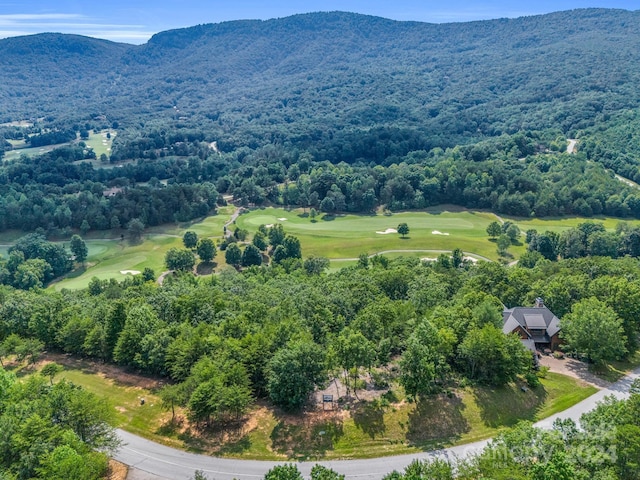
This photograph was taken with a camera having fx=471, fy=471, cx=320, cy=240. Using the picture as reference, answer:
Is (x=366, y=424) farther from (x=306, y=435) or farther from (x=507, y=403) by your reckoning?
(x=507, y=403)

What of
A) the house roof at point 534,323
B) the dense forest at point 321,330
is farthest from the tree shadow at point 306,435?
the house roof at point 534,323

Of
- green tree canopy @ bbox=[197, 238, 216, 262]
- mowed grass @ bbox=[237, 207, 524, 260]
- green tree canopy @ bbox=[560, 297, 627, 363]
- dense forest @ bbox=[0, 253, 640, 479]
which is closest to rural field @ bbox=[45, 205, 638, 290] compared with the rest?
mowed grass @ bbox=[237, 207, 524, 260]

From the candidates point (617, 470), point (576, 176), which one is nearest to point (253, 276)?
point (617, 470)

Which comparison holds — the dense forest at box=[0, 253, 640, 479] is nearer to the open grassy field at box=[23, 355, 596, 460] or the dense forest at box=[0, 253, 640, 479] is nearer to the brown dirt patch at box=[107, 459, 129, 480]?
the open grassy field at box=[23, 355, 596, 460]

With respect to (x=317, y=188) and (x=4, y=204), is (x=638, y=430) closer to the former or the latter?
(x=317, y=188)

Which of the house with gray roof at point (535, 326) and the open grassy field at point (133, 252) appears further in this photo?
the open grassy field at point (133, 252)

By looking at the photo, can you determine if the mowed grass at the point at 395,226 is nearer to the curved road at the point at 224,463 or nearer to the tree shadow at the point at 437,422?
the tree shadow at the point at 437,422
